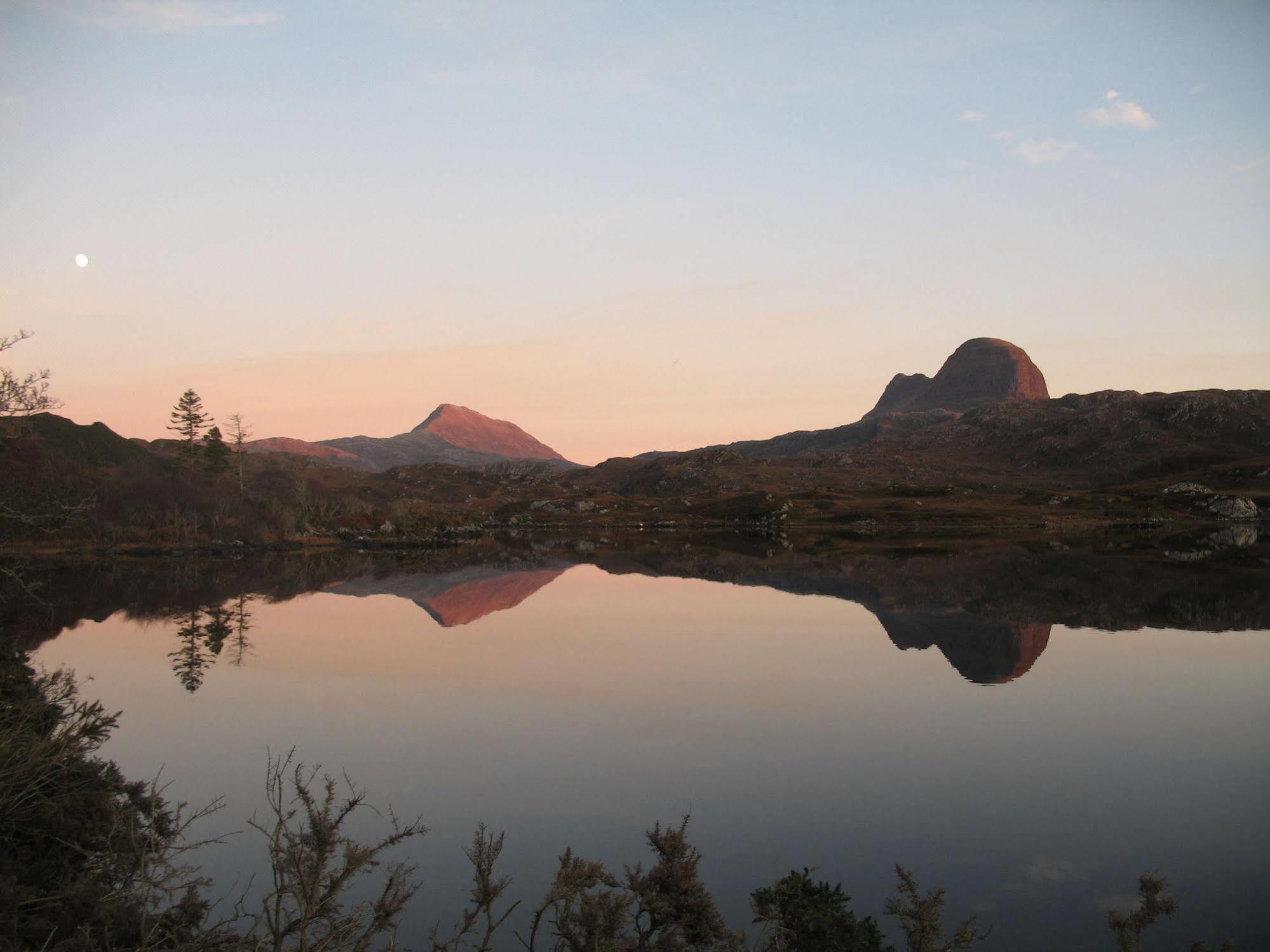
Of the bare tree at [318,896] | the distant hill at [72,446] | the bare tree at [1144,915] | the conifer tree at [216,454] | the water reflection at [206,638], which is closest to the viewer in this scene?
the bare tree at [318,896]

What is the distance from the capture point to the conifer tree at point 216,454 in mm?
164750

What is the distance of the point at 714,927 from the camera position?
11.8 metres

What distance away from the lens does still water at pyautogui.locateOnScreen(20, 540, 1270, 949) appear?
15344mm

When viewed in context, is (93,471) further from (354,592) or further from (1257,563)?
(1257,563)

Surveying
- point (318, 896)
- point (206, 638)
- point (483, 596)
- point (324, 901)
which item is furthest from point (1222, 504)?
point (324, 901)

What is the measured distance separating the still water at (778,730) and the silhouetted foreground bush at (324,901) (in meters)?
1.37

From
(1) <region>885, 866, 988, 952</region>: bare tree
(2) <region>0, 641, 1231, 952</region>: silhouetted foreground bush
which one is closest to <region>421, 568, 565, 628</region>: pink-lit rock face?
(2) <region>0, 641, 1231, 952</region>: silhouetted foreground bush

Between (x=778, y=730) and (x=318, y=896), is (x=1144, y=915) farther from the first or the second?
(x=778, y=730)

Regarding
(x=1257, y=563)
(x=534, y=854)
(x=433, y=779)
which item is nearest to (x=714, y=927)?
(x=534, y=854)

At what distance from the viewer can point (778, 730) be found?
2411 centimetres

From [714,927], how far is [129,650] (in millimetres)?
40132

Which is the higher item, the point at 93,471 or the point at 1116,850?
the point at 93,471

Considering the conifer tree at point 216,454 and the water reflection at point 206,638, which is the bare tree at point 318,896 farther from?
the conifer tree at point 216,454

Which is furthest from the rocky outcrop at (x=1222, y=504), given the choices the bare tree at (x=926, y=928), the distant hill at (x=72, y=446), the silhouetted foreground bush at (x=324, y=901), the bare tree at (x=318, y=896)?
the distant hill at (x=72, y=446)
